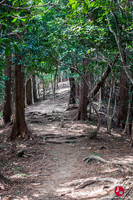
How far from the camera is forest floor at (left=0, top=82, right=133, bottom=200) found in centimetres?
443

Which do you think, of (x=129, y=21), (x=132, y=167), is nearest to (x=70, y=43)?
(x=129, y=21)

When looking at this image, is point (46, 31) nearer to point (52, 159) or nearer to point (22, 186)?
point (52, 159)

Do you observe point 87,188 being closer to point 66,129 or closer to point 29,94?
point 66,129

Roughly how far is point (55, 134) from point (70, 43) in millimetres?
5241

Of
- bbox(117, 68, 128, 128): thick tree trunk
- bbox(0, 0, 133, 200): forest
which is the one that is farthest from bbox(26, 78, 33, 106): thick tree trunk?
bbox(117, 68, 128, 128): thick tree trunk

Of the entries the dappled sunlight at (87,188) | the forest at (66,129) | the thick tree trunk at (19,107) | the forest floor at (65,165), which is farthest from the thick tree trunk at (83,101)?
the dappled sunlight at (87,188)

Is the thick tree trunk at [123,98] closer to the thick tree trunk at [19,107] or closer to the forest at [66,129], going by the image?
the forest at [66,129]

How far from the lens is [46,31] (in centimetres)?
901

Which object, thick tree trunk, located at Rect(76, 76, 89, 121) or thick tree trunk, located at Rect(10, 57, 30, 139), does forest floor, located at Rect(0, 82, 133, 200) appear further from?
thick tree trunk, located at Rect(76, 76, 89, 121)

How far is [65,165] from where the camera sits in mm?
7098

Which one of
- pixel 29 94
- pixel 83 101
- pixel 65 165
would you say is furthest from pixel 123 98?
pixel 29 94

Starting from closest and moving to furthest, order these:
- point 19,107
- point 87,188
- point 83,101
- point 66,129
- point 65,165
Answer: point 87,188 < point 65,165 < point 19,107 < point 66,129 < point 83,101

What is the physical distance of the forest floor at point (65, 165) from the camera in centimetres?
443

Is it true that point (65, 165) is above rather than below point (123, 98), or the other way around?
below
